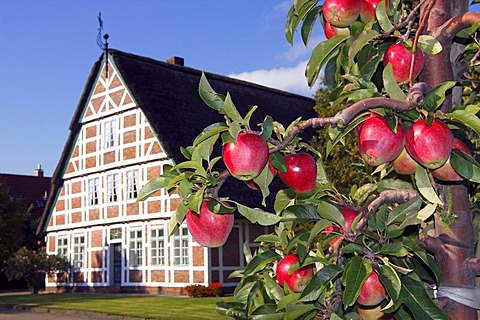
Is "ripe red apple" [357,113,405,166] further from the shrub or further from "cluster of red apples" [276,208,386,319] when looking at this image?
the shrub

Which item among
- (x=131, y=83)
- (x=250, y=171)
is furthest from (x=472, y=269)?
(x=131, y=83)

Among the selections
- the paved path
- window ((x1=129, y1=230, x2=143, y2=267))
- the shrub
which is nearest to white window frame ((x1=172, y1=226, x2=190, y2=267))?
the shrub

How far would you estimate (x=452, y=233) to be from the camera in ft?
5.50

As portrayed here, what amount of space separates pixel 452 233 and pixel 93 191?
25.0 metres

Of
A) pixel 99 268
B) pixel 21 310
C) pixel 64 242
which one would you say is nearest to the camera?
pixel 21 310

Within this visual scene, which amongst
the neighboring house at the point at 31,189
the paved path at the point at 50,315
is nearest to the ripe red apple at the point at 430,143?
the paved path at the point at 50,315

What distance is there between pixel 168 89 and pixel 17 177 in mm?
20364

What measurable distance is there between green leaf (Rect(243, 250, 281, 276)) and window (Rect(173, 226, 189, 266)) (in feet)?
66.1

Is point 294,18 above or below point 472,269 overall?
above

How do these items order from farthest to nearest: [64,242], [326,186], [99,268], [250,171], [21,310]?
[64,242], [99,268], [21,310], [326,186], [250,171]

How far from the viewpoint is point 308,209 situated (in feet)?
5.62

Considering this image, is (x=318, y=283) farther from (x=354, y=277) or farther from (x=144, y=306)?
(x=144, y=306)

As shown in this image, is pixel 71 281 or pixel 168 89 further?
pixel 71 281

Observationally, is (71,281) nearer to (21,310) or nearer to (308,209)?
(21,310)
